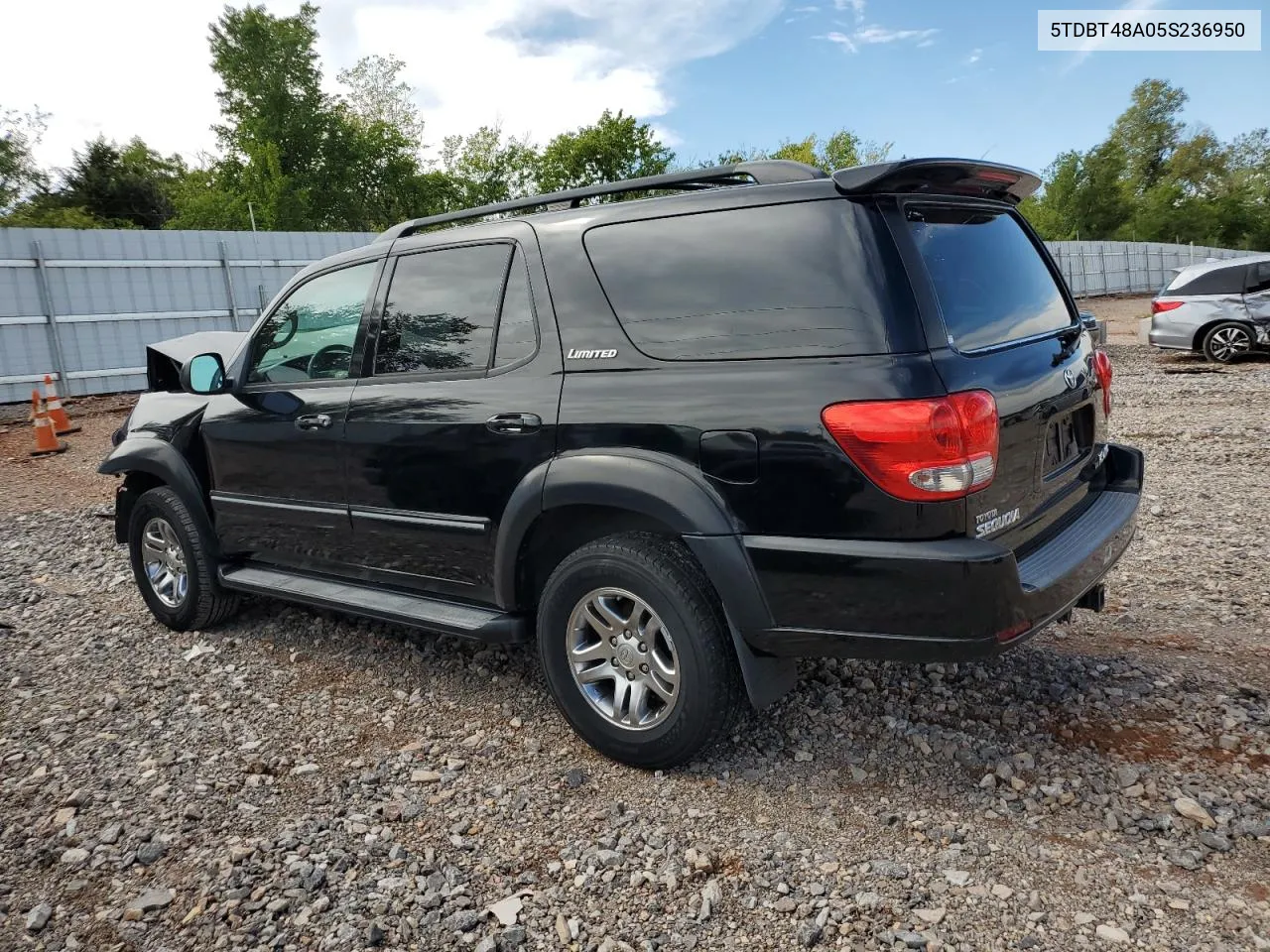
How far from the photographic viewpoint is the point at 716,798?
9.61 feet

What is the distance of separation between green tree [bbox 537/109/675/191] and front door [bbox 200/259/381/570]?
151 feet

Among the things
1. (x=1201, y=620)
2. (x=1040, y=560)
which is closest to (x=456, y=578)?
(x=1040, y=560)

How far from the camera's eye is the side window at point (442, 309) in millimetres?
3422

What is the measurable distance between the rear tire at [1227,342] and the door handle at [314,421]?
46.1 feet

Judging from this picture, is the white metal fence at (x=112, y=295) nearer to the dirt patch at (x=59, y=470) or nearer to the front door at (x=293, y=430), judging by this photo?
the dirt patch at (x=59, y=470)

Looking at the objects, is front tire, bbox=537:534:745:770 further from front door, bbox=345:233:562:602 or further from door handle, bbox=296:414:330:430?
door handle, bbox=296:414:330:430

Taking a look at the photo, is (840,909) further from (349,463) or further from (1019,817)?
(349,463)

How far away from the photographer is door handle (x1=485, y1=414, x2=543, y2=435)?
3.13 metres

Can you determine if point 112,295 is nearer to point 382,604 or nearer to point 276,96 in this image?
point 382,604

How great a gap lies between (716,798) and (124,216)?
50.7 metres

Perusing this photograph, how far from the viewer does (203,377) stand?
4.23m

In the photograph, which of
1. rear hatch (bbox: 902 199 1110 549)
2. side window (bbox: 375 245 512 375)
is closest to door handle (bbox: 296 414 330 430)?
side window (bbox: 375 245 512 375)

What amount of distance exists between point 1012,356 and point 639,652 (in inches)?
59.1

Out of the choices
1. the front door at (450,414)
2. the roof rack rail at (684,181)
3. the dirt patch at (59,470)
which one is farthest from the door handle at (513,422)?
the dirt patch at (59,470)
